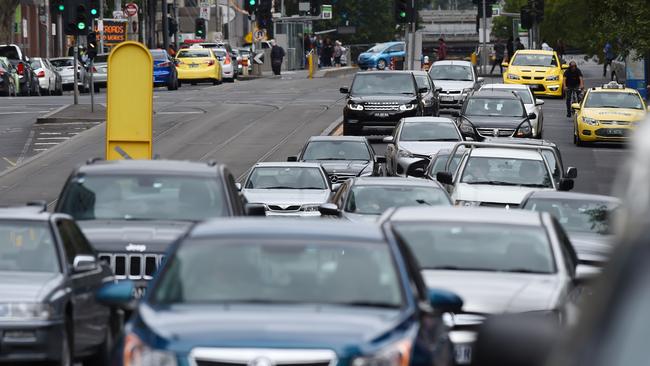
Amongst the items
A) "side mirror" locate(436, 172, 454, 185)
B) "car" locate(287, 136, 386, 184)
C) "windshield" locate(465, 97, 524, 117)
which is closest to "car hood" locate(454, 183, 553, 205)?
"side mirror" locate(436, 172, 454, 185)

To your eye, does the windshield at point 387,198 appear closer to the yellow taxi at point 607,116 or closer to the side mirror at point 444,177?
the side mirror at point 444,177

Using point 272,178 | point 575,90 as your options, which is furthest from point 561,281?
point 575,90

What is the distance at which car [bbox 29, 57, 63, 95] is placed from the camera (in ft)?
204

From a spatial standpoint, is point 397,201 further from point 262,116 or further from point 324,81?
point 324,81

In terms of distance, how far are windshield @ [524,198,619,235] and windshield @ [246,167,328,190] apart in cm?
857

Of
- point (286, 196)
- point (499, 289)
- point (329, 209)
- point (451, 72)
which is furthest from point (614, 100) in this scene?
point (499, 289)

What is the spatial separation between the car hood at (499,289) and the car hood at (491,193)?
1108 cm

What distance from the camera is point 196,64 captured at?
64.8 meters

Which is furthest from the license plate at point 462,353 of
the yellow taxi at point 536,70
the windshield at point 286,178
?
the yellow taxi at point 536,70

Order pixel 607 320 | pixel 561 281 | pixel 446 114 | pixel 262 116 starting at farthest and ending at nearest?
pixel 446 114, pixel 262 116, pixel 561 281, pixel 607 320

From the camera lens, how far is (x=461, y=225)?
40.1ft

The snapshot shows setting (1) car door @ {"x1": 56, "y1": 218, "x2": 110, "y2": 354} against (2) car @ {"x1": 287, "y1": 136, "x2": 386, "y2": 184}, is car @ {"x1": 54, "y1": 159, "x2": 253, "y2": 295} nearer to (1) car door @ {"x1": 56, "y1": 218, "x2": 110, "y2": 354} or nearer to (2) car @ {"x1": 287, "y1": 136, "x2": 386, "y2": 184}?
(1) car door @ {"x1": 56, "y1": 218, "x2": 110, "y2": 354}

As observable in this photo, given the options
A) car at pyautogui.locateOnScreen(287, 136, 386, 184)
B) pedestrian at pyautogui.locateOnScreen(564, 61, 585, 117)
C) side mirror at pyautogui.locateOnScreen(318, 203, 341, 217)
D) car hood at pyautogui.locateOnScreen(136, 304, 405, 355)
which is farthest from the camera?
pedestrian at pyautogui.locateOnScreen(564, 61, 585, 117)

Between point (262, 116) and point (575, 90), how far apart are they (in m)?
10.00
